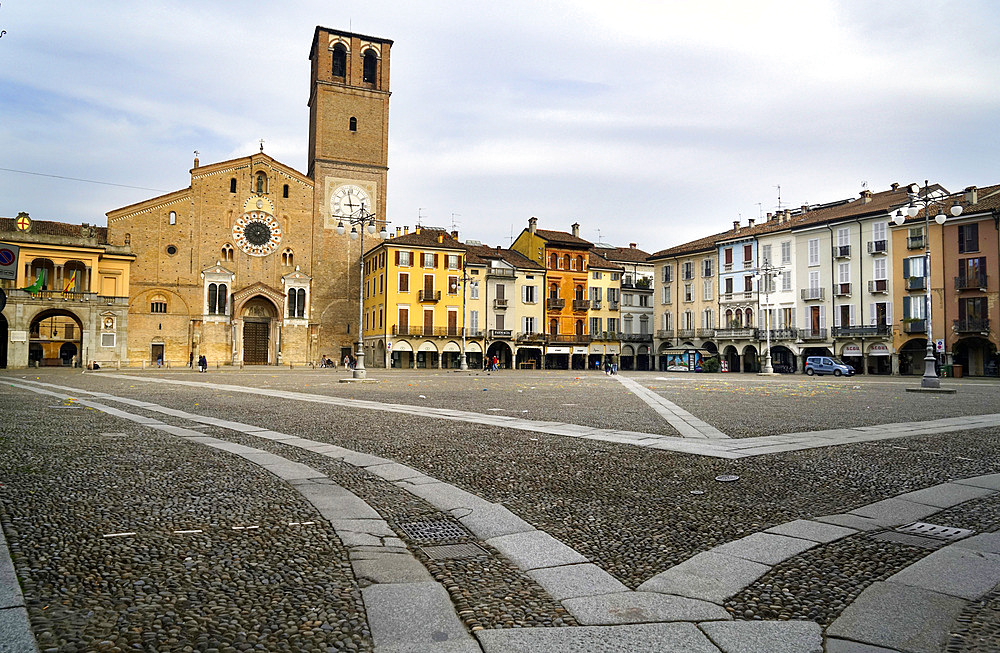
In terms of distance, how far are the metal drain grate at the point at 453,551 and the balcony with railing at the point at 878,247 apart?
54.2 meters

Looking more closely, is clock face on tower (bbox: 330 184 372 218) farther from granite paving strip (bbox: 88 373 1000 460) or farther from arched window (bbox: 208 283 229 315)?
granite paving strip (bbox: 88 373 1000 460)

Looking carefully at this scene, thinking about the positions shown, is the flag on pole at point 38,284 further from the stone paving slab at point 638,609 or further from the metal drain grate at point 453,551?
the stone paving slab at point 638,609

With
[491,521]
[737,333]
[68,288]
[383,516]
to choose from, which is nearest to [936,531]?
[491,521]

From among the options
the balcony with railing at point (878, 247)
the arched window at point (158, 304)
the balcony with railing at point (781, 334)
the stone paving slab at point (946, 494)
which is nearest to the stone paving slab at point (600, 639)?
the stone paving slab at point (946, 494)

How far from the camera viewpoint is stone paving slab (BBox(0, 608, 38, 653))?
259cm

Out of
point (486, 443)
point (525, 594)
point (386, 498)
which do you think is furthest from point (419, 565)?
point (486, 443)

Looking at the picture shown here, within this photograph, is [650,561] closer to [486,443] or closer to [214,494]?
A: [214,494]

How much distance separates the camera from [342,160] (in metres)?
62.8

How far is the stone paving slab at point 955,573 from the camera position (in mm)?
3479

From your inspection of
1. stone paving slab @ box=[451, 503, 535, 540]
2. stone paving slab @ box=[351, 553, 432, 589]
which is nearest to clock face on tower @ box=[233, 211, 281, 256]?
stone paving slab @ box=[451, 503, 535, 540]

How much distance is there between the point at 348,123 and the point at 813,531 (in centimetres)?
6431

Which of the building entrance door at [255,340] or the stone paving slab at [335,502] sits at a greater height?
the building entrance door at [255,340]

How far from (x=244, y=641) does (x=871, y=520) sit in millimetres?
4268

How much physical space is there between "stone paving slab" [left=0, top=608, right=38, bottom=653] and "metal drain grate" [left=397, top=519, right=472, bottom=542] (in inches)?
84.3
